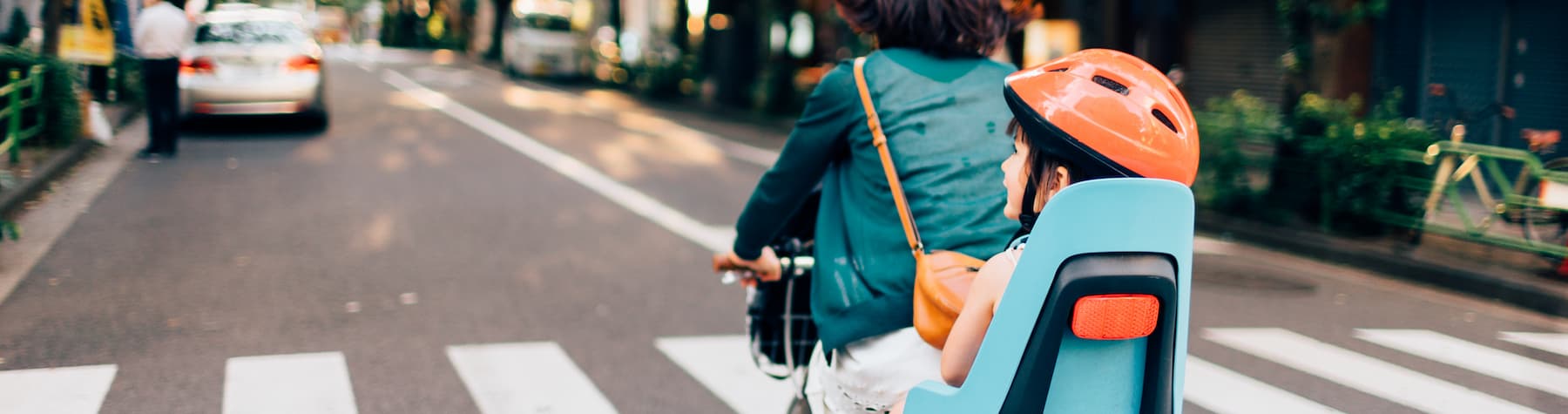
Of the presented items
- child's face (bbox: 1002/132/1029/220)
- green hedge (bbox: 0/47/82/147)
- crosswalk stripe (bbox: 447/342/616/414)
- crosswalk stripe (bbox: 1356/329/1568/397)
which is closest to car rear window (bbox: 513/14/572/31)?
green hedge (bbox: 0/47/82/147)

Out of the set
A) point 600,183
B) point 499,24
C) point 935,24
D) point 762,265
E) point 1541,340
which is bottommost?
point 600,183

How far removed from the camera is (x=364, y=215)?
9.86 metres

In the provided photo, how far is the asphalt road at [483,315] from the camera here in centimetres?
510

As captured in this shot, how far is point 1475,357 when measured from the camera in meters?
6.07

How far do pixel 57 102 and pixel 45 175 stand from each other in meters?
2.03

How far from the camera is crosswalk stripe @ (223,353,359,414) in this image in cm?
472

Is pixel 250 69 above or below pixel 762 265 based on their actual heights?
below

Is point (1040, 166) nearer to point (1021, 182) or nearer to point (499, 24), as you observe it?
point (1021, 182)

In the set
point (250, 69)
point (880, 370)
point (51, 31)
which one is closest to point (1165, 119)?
point (880, 370)

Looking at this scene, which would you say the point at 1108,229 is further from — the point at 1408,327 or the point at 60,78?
the point at 60,78

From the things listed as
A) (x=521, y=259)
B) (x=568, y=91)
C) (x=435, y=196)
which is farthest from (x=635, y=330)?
(x=568, y=91)

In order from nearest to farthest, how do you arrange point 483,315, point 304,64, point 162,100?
point 483,315 < point 162,100 < point 304,64

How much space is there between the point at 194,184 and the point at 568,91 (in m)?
19.7

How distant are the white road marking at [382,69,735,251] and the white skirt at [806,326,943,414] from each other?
601cm
